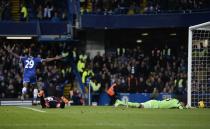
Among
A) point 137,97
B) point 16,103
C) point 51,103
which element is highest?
point 51,103

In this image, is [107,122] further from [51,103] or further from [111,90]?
[111,90]

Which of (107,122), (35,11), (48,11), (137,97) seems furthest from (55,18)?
(107,122)

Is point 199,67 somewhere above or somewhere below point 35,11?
below

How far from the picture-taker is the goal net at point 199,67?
2969 cm

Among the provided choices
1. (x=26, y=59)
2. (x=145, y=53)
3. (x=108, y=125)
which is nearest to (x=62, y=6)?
(x=145, y=53)

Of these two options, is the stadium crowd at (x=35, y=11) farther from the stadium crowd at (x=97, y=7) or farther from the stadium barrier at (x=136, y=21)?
the stadium barrier at (x=136, y=21)

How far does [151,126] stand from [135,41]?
2441 cm

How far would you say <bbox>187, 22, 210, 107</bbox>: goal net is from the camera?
1169 inches

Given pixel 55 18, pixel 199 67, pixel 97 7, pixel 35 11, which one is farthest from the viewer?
pixel 35 11

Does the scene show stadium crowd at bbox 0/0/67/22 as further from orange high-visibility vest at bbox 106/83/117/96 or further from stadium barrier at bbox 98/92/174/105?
orange high-visibility vest at bbox 106/83/117/96

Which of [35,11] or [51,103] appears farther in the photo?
[35,11]

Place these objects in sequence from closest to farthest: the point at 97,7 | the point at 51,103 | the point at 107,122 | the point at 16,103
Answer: the point at 107,122, the point at 51,103, the point at 16,103, the point at 97,7

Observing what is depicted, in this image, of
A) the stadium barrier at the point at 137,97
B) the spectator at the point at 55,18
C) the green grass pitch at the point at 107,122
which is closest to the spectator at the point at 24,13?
the spectator at the point at 55,18

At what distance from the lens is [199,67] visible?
1207 inches
